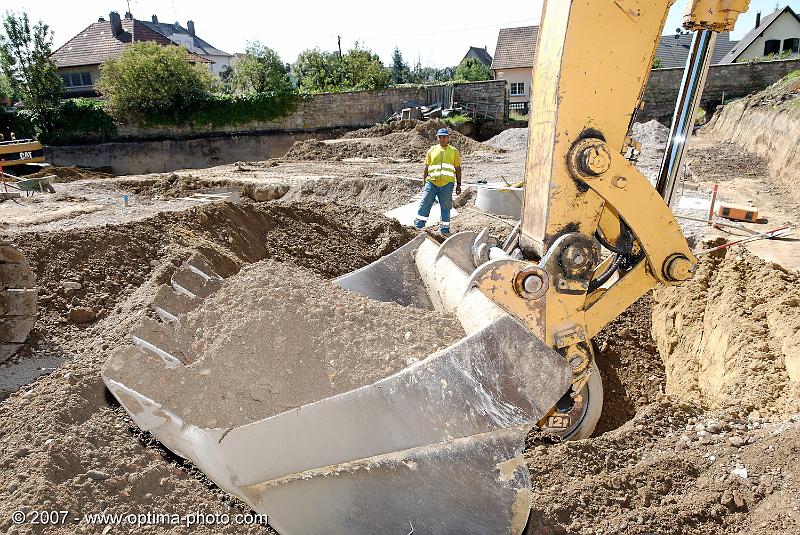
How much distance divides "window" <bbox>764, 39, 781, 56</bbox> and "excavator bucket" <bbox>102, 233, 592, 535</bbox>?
4260 centimetres

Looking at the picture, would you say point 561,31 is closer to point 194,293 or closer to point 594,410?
point 594,410

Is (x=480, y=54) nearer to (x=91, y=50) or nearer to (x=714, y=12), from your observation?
(x=91, y=50)

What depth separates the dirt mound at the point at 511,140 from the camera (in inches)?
789

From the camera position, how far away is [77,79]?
108ft

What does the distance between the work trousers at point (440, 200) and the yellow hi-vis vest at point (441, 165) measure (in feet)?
0.25

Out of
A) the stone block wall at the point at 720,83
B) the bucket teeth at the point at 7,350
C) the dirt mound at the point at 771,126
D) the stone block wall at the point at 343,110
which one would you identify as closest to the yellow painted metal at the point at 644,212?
the bucket teeth at the point at 7,350

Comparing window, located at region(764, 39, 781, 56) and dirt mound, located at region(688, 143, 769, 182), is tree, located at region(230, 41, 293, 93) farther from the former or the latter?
window, located at region(764, 39, 781, 56)

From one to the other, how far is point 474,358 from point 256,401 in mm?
1070

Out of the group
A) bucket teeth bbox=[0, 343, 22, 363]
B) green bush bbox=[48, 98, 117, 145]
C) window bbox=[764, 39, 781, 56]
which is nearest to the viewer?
bucket teeth bbox=[0, 343, 22, 363]

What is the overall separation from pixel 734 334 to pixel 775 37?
40175mm

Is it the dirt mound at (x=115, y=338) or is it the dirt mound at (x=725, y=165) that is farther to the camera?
the dirt mound at (x=725, y=165)

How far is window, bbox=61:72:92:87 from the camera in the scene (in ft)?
108

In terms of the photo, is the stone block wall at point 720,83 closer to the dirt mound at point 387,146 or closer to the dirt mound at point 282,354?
the dirt mound at point 387,146

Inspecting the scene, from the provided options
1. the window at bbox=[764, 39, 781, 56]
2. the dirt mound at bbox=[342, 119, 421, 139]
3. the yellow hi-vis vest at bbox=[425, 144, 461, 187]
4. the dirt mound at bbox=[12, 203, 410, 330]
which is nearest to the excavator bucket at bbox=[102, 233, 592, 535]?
the dirt mound at bbox=[12, 203, 410, 330]
